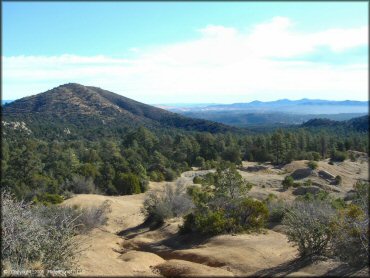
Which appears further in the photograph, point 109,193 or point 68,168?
point 68,168

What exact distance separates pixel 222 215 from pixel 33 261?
11.5 meters

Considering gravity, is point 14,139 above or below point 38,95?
below

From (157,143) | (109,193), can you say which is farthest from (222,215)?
(157,143)

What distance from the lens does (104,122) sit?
395 ft

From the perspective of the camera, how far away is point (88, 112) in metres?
126

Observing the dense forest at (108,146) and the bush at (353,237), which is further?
the dense forest at (108,146)

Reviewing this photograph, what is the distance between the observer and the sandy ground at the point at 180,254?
15.2m

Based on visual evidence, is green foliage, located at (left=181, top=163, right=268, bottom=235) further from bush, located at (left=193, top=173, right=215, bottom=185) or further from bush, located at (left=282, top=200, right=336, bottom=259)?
bush, located at (left=193, top=173, right=215, bottom=185)

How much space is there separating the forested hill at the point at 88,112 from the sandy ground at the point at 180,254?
83.7 m

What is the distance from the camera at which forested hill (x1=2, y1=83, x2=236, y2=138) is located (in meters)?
116

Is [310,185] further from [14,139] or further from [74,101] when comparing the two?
[74,101]

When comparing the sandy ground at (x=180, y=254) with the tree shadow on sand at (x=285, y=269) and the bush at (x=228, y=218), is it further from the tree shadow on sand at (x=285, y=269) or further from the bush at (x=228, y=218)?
the bush at (x=228, y=218)

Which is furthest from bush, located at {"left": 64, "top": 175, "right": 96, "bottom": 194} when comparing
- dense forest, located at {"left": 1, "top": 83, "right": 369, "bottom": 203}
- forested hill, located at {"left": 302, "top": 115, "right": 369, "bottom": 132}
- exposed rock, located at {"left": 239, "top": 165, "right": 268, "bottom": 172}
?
forested hill, located at {"left": 302, "top": 115, "right": 369, "bottom": 132}

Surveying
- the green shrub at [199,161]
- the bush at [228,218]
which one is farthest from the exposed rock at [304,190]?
the green shrub at [199,161]
